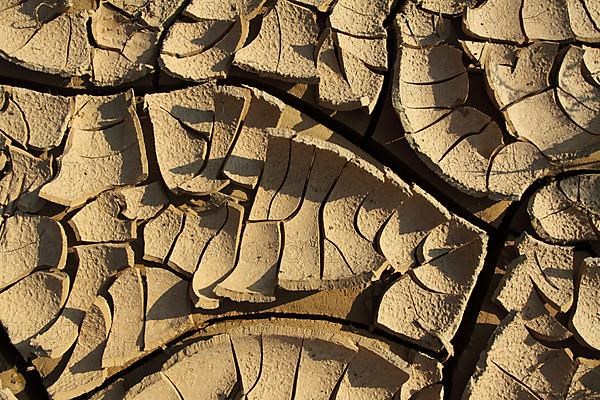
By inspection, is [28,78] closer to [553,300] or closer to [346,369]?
[346,369]

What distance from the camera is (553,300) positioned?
1499mm

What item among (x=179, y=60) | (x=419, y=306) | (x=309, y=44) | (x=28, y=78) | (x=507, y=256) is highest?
(x=309, y=44)

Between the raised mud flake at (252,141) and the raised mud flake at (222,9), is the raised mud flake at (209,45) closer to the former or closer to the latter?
the raised mud flake at (222,9)

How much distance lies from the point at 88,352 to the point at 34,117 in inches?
24.0

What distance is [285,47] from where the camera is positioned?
1.48 m

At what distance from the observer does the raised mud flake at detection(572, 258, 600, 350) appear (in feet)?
4.93

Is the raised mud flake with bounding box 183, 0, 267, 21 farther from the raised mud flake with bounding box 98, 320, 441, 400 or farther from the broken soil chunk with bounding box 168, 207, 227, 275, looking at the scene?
the raised mud flake with bounding box 98, 320, 441, 400

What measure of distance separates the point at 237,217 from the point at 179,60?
1.41 ft

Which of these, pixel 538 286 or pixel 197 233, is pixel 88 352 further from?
pixel 538 286

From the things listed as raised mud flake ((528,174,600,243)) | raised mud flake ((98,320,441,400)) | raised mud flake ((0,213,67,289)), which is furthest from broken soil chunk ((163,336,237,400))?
raised mud flake ((528,174,600,243))

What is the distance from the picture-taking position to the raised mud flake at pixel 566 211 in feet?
4.97

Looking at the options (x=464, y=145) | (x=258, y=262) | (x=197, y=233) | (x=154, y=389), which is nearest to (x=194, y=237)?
(x=197, y=233)

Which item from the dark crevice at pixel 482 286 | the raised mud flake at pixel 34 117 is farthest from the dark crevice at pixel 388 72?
the raised mud flake at pixel 34 117

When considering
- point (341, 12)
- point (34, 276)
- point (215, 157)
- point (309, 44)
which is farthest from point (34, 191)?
point (341, 12)
